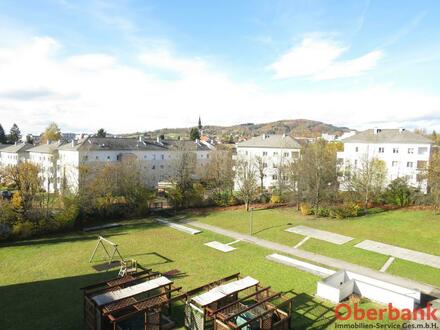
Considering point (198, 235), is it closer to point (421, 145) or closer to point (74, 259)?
point (74, 259)

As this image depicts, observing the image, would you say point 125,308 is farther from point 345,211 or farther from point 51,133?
point 51,133

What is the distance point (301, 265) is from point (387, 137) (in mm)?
33608

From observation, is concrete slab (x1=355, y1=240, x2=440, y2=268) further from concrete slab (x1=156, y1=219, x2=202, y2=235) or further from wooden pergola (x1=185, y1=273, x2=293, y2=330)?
concrete slab (x1=156, y1=219, x2=202, y2=235)

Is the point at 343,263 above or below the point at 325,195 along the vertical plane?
below

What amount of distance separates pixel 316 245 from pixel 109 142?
38.6 metres

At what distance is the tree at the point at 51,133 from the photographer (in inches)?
3346

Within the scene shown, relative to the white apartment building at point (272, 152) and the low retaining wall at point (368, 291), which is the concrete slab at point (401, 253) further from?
the white apartment building at point (272, 152)

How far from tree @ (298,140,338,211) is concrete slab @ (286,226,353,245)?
18.7 ft

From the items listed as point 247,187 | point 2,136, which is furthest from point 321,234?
point 2,136

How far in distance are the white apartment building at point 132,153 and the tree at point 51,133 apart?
4243cm

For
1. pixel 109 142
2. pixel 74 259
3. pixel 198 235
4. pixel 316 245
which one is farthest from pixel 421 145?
pixel 109 142

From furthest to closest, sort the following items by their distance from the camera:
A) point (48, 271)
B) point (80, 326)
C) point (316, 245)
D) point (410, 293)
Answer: point (316, 245), point (48, 271), point (410, 293), point (80, 326)

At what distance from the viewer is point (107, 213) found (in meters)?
29.5

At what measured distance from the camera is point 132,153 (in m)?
49.2
